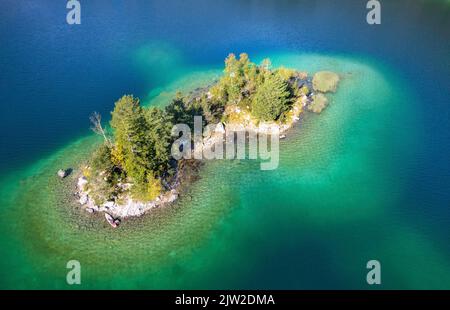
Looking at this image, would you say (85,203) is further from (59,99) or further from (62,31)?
(62,31)

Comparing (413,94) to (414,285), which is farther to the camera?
(413,94)

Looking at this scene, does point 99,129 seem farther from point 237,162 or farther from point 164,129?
point 237,162

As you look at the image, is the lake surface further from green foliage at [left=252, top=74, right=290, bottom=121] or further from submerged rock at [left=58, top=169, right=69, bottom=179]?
green foliage at [left=252, top=74, right=290, bottom=121]

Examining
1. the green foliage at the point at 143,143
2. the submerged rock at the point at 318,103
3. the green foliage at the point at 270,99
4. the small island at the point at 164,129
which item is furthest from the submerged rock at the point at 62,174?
the submerged rock at the point at 318,103

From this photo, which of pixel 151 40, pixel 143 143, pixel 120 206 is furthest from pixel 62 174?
pixel 151 40

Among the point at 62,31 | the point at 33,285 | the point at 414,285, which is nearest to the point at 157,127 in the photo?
the point at 33,285

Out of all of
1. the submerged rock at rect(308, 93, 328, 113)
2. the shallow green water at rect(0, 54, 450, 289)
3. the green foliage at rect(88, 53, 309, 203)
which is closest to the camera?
the shallow green water at rect(0, 54, 450, 289)

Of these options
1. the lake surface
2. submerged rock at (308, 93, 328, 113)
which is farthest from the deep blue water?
submerged rock at (308, 93, 328, 113)
